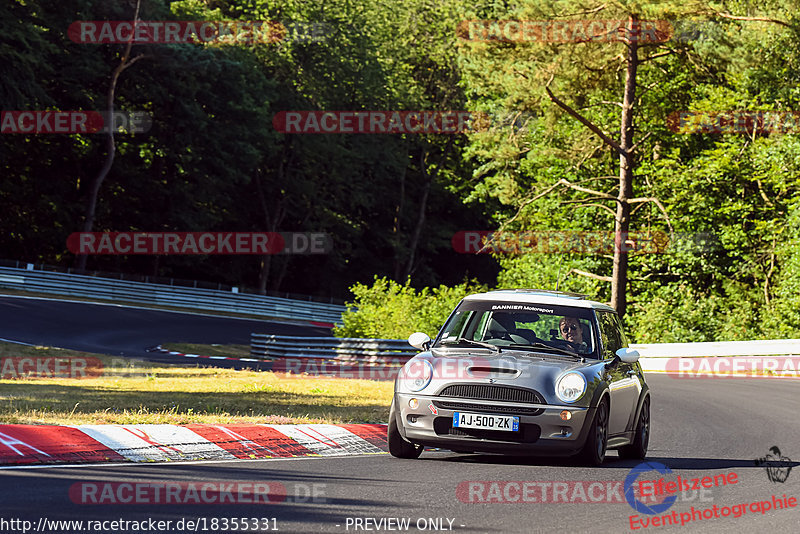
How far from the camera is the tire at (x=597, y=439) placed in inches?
401

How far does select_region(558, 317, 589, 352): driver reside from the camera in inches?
443

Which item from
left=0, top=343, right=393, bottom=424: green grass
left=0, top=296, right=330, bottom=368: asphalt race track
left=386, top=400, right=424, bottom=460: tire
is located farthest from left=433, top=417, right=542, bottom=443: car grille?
left=0, top=296, right=330, bottom=368: asphalt race track

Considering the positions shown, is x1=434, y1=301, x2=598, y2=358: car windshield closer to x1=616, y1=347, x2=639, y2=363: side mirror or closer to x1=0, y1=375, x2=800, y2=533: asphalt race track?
x1=616, y1=347, x2=639, y2=363: side mirror

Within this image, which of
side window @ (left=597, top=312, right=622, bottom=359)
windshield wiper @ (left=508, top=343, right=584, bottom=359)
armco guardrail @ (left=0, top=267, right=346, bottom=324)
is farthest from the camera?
armco guardrail @ (left=0, top=267, right=346, bottom=324)

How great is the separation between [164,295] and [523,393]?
152ft

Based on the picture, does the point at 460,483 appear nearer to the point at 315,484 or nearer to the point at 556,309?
the point at 315,484

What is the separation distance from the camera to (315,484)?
8570mm

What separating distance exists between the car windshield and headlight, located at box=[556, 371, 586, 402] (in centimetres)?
73

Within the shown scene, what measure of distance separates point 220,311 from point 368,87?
826 inches

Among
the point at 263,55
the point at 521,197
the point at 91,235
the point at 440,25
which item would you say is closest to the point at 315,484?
the point at 521,197

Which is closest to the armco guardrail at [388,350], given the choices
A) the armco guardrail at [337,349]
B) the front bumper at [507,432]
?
the armco guardrail at [337,349]

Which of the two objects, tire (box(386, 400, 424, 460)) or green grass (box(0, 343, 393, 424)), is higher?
tire (box(386, 400, 424, 460))

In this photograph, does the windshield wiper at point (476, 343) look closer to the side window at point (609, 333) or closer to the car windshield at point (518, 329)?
the car windshield at point (518, 329)

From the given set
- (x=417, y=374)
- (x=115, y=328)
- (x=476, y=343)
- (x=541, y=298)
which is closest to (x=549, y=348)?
(x=476, y=343)
